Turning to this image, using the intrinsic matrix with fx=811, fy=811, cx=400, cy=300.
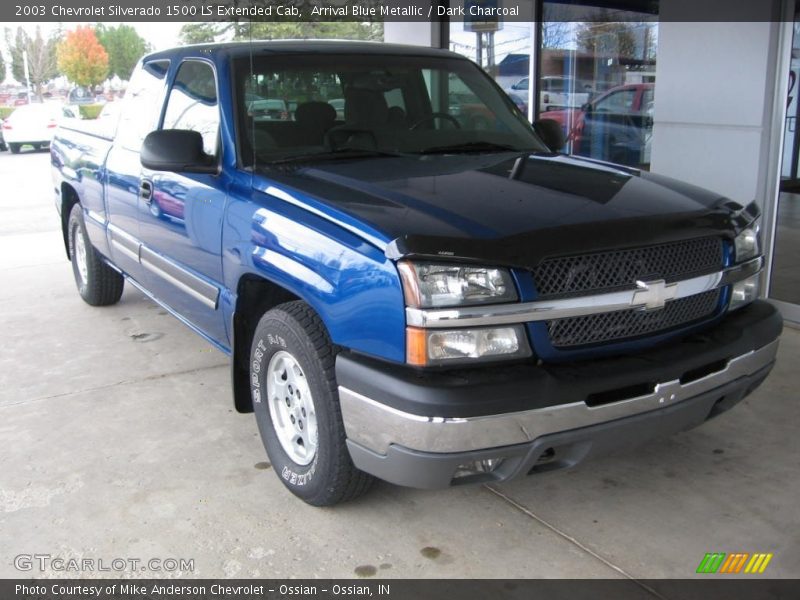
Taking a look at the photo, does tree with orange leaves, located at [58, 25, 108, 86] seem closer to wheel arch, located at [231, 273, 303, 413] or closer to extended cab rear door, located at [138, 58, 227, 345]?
extended cab rear door, located at [138, 58, 227, 345]

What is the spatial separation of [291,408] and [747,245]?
196 cm

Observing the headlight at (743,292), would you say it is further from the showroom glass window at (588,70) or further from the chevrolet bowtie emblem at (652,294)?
the showroom glass window at (588,70)

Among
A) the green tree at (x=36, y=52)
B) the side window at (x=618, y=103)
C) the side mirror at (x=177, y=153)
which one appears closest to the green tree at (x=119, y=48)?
the green tree at (x=36, y=52)

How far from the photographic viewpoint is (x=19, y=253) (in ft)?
28.9

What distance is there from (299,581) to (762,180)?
4444 mm

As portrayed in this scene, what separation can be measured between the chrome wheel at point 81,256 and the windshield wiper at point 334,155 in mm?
3113

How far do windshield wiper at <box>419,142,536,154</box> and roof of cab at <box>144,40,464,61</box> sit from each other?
0.71 m

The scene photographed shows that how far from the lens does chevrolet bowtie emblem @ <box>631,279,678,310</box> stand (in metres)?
2.79

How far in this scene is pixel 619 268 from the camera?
279 cm

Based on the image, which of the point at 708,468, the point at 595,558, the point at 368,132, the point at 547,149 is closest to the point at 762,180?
the point at 547,149

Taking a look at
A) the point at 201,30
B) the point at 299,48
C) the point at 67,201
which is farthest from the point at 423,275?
the point at 201,30

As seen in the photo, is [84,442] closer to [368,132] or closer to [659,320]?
[368,132]

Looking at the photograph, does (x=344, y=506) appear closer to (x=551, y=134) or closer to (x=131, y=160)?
(x=551, y=134)

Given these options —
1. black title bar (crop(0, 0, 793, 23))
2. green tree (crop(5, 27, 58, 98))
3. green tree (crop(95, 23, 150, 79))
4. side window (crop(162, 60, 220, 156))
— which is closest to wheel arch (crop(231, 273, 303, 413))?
side window (crop(162, 60, 220, 156))
